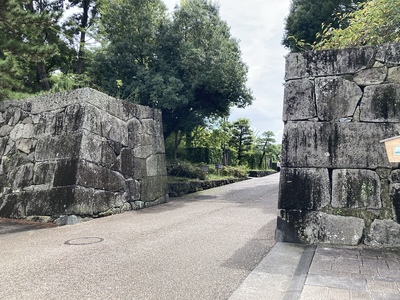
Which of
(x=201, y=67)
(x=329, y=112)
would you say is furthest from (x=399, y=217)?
(x=201, y=67)

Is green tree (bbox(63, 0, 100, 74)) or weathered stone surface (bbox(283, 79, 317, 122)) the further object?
green tree (bbox(63, 0, 100, 74))

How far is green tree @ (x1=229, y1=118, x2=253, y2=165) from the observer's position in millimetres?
24094

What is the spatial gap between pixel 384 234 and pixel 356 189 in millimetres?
593

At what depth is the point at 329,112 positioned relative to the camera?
3.89 metres

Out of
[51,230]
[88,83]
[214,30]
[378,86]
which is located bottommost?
[51,230]

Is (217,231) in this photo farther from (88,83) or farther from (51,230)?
(88,83)

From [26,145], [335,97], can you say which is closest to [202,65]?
[26,145]

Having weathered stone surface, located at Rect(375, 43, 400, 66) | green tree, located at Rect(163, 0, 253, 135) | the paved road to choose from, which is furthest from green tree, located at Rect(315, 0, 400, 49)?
green tree, located at Rect(163, 0, 253, 135)

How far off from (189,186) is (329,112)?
8316 mm

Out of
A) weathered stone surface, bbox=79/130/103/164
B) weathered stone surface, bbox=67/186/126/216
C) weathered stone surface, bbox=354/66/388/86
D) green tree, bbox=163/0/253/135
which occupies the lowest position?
weathered stone surface, bbox=67/186/126/216

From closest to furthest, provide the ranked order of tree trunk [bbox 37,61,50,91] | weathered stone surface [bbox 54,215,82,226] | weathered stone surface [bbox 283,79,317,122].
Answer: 1. weathered stone surface [bbox 283,79,317,122]
2. weathered stone surface [bbox 54,215,82,226]
3. tree trunk [bbox 37,61,50,91]

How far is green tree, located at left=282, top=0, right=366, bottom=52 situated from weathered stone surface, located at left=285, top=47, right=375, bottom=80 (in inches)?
247

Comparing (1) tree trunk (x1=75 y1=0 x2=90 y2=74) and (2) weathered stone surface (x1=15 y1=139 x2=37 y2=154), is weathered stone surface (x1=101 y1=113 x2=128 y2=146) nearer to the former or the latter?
(2) weathered stone surface (x1=15 y1=139 x2=37 y2=154)

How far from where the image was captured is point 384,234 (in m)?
3.55
